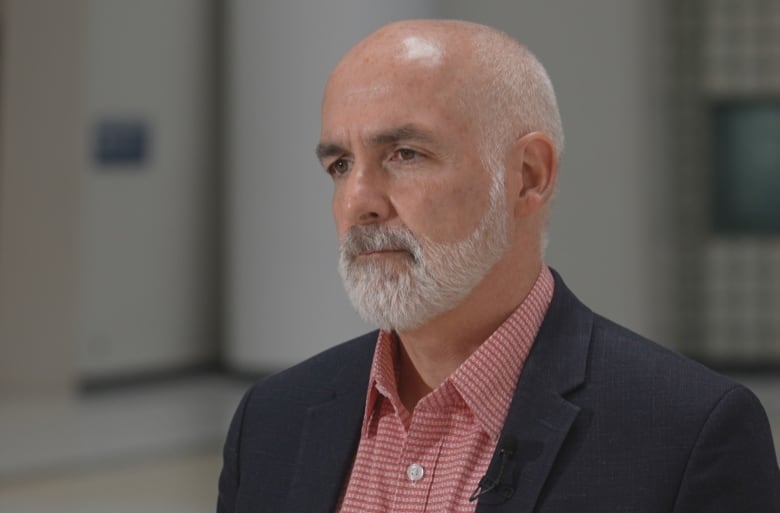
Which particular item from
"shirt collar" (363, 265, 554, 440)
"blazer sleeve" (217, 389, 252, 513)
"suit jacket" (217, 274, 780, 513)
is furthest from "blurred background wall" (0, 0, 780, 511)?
"shirt collar" (363, 265, 554, 440)

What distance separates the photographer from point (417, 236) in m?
1.83

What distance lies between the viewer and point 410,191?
5.97ft

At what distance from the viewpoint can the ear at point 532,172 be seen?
1.88 metres

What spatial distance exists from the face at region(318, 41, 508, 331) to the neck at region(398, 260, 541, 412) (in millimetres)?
30

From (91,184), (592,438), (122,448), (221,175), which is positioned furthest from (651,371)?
(221,175)

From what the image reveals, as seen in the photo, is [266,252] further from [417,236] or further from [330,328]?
[417,236]

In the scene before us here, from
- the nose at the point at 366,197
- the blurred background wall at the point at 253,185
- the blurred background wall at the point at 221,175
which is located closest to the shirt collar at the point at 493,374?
the nose at the point at 366,197

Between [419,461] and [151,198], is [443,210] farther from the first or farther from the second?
[151,198]

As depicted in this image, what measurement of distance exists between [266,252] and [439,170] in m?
7.71

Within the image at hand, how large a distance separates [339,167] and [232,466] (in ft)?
1.76

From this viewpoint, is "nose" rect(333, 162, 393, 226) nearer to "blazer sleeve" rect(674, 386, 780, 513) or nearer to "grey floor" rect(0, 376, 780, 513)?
"blazer sleeve" rect(674, 386, 780, 513)

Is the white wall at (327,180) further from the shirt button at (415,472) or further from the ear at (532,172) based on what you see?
the shirt button at (415,472)

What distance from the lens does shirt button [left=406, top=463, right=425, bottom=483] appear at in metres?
1.86

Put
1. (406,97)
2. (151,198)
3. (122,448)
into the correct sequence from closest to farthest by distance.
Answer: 1. (406,97)
2. (122,448)
3. (151,198)
